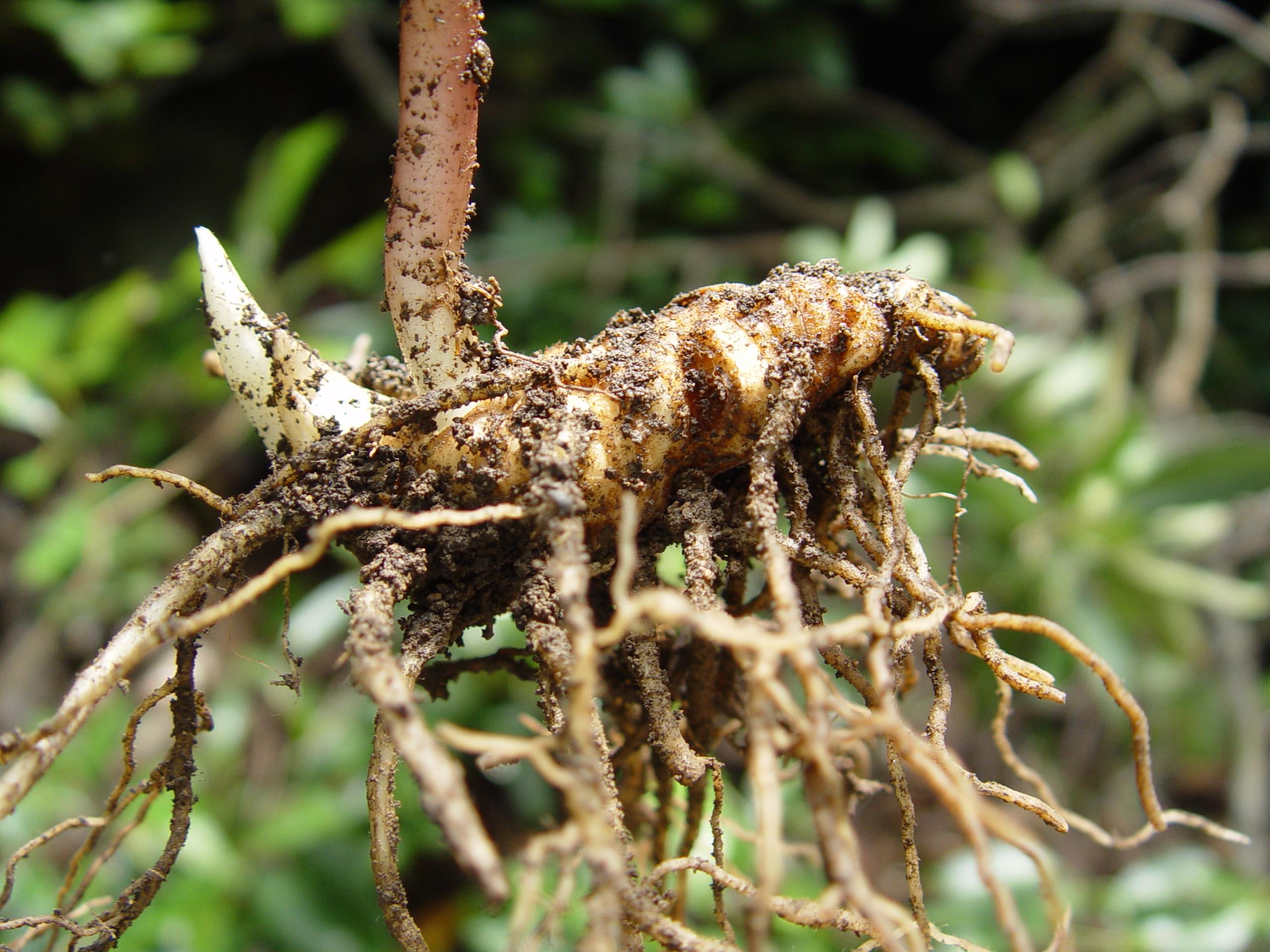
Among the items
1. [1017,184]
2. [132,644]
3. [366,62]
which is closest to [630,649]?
[132,644]

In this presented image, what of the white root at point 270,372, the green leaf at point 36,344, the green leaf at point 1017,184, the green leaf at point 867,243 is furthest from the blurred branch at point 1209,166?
the green leaf at point 36,344

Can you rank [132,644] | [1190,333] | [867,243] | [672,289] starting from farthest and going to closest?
[672,289]
[1190,333]
[867,243]
[132,644]

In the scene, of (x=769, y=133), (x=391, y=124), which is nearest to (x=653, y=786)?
(x=769, y=133)

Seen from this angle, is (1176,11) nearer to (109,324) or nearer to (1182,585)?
(1182,585)

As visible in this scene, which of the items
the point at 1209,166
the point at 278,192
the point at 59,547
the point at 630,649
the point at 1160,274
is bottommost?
the point at 630,649

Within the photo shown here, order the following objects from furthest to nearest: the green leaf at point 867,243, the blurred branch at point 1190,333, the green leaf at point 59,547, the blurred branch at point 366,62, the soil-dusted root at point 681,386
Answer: the blurred branch at point 366,62
the blurred branch at point 1190,333
the green leaf at point 867,243
the green leaf at point 59,547
the soil-dusted root at point 681,386

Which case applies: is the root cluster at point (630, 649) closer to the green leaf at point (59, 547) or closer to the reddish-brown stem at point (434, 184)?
the reddish-brown stem at point (434, 184)

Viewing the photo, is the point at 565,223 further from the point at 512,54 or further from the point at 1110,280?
the point at 1110,280
